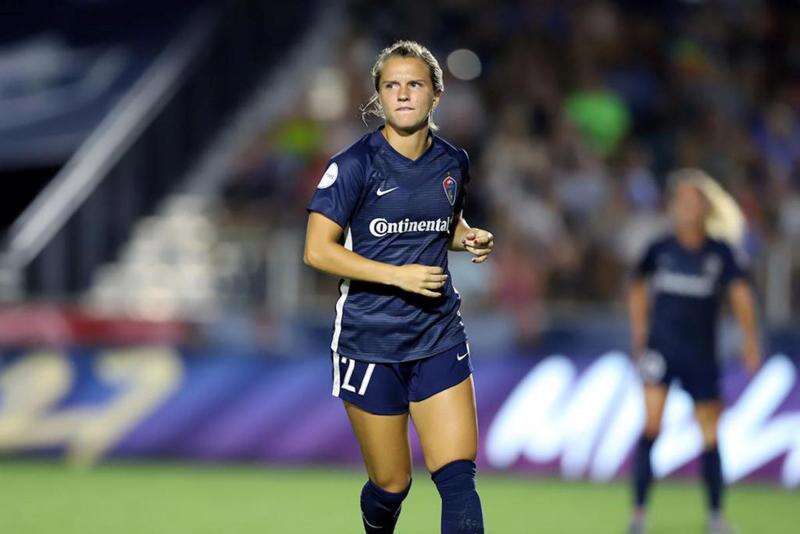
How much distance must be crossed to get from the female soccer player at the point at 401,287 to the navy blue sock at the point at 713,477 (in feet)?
11.1

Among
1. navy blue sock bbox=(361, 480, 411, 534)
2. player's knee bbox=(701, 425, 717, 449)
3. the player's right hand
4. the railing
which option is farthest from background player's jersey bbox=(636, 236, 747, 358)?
the railing

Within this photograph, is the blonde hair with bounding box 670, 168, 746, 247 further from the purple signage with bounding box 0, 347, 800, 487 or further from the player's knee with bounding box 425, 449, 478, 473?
the player's knee with bounding box 425, 449, 478, 473

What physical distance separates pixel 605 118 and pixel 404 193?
1005 centimetres

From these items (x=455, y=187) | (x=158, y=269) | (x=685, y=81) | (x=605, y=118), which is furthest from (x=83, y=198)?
(x=455, y=187)

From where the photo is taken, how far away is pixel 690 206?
9086 mm

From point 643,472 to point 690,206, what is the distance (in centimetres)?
162

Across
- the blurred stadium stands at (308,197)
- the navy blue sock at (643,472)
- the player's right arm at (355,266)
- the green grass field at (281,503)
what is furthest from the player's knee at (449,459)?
the blurred stadium stands at (308,197)

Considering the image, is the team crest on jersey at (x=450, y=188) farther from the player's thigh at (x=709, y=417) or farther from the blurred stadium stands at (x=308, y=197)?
Result: the blurred stadium stands at (x=308, y=197)

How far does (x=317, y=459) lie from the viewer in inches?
495

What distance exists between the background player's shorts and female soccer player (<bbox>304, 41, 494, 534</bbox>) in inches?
132

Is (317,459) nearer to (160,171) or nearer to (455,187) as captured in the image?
(160,171)

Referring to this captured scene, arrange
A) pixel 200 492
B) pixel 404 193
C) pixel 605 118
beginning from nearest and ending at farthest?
pixel 404 193
pixel 200 492
pixel 605 118

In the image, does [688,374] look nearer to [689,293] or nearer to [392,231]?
[689,293]

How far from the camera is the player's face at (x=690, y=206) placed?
Answer: 9.08 m
